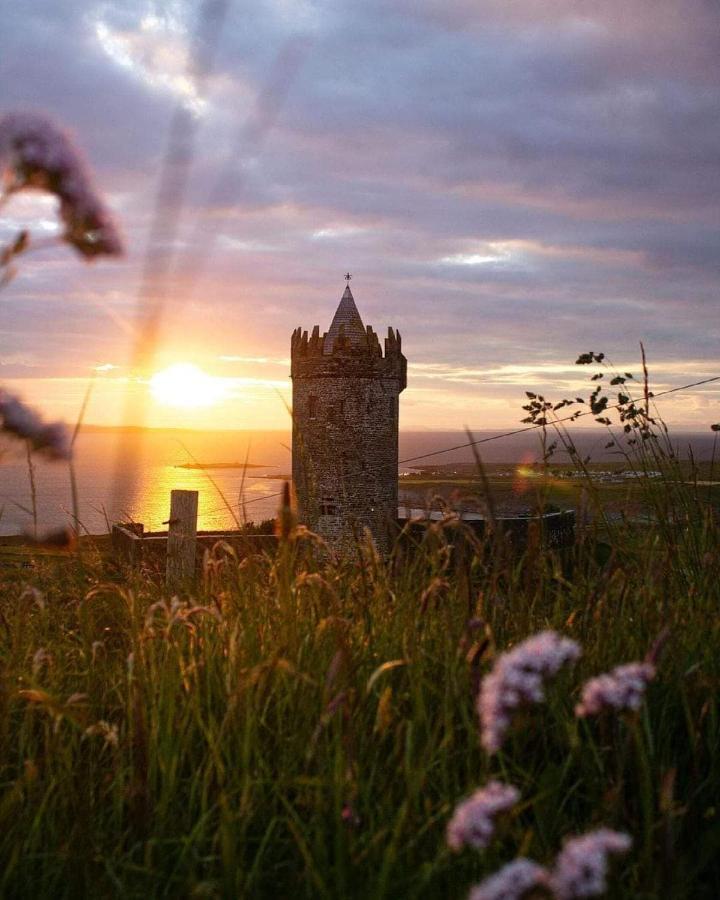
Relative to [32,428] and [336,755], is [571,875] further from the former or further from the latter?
[32,428]

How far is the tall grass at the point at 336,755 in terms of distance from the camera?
78.0 inches

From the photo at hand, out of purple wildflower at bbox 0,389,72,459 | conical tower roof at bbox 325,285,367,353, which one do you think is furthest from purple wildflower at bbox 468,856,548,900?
conical tower roof at bbox 325,285,367,353

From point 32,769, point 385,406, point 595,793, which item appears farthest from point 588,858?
point 385,406

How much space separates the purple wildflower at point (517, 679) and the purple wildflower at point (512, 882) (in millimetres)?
187

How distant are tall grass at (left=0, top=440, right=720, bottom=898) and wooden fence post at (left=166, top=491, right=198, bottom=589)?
276 centimetres

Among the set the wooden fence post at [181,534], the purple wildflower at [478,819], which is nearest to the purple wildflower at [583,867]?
the purple wildflower at [478,819]

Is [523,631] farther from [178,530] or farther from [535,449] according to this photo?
[178,530]

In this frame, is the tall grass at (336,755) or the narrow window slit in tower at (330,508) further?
the narrow window slit in tower at (330,508)

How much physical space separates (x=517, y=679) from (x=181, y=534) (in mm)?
6076

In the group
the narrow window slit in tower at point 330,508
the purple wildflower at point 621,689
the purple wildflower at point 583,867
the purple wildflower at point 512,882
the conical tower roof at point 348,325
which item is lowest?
the narrow window slit in tower at point 330,508

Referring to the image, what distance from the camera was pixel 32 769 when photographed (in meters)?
2.15

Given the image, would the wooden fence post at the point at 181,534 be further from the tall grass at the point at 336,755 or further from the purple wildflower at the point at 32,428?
the purple wildflower at the point at 32,428

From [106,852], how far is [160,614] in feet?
4.76

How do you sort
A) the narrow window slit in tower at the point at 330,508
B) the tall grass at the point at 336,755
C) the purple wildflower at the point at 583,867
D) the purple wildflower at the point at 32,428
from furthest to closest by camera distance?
1. the narrow window slit in tower at the point at 330,508
2. the purple wildflower at the point at 32,428
3. the tall grass at the point at 336,755
4. the purple wildflower at the point at 583,867
